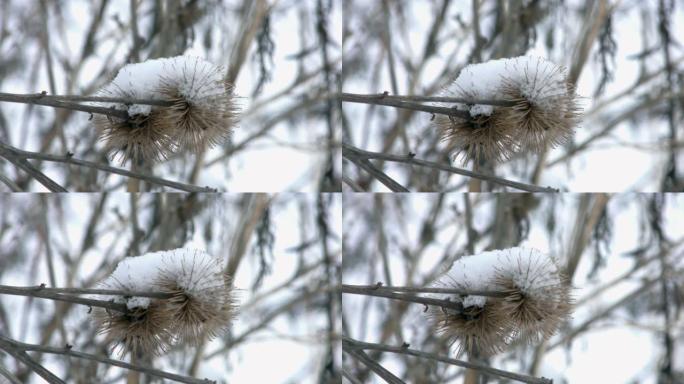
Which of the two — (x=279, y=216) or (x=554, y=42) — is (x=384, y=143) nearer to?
(x=279, y=216)

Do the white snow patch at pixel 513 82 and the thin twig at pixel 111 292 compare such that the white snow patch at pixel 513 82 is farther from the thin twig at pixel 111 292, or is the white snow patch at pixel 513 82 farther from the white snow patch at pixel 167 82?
the thin twig at pixel 111 292

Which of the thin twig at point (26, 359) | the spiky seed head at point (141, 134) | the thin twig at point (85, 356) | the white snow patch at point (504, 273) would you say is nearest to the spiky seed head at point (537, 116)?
the white snow patch at point (504, 273)

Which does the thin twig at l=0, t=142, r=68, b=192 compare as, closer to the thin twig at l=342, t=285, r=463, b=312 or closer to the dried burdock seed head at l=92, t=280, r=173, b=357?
the dried burdock seed head at l=92, t=280, r=173, b=357

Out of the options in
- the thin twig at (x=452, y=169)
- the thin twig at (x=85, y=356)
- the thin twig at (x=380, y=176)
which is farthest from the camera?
the thin twig at (x=380, y=176)

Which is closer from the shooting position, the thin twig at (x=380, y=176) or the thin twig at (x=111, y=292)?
the thin twig at (x=111, y=292)

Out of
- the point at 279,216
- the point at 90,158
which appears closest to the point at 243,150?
the point at 279,216

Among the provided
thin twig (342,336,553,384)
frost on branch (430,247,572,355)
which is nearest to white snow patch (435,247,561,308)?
frost on branch (430,247,572,355)

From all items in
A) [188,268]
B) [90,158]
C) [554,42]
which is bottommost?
[188,268]
